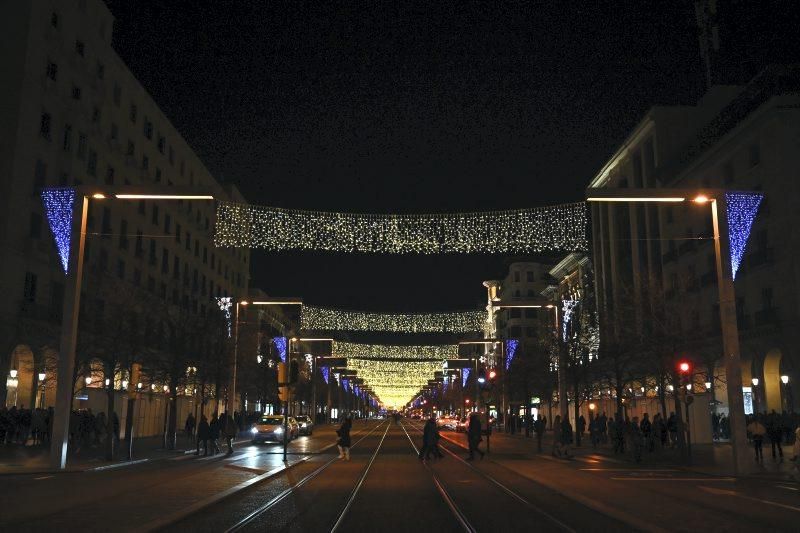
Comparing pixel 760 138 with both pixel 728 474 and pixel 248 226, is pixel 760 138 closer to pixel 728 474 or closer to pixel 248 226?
pixel 728 474

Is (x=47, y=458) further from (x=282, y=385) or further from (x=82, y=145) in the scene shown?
(x=82, y=145)

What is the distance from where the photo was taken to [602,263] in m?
75.1

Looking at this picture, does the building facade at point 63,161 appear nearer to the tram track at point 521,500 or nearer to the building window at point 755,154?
the tram track at point 521,500

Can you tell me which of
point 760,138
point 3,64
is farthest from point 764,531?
point 3,64

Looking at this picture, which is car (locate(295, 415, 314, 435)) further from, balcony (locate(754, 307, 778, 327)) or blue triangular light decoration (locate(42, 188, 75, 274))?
blue triangular light decoration (locate(42, 188, 75, 274))

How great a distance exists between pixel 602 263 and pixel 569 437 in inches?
1645

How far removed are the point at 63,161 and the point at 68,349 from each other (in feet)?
81.6

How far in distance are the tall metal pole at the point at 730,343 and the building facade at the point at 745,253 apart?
359 inches

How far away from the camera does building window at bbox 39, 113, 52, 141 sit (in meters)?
43.3

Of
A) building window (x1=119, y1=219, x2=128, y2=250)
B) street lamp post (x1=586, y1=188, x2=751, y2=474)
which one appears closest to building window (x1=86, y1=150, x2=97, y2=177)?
building window (x1=119, y1=219, x2=128, y2=250)

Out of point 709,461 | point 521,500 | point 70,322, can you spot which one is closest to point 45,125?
point 70,322

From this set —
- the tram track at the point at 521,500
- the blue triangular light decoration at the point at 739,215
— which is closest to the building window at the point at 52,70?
the tram track at the point at 521,500

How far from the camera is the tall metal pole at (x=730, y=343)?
2377 centimetres

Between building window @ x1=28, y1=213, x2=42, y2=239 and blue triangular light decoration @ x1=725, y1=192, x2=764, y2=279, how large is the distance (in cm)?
3458
